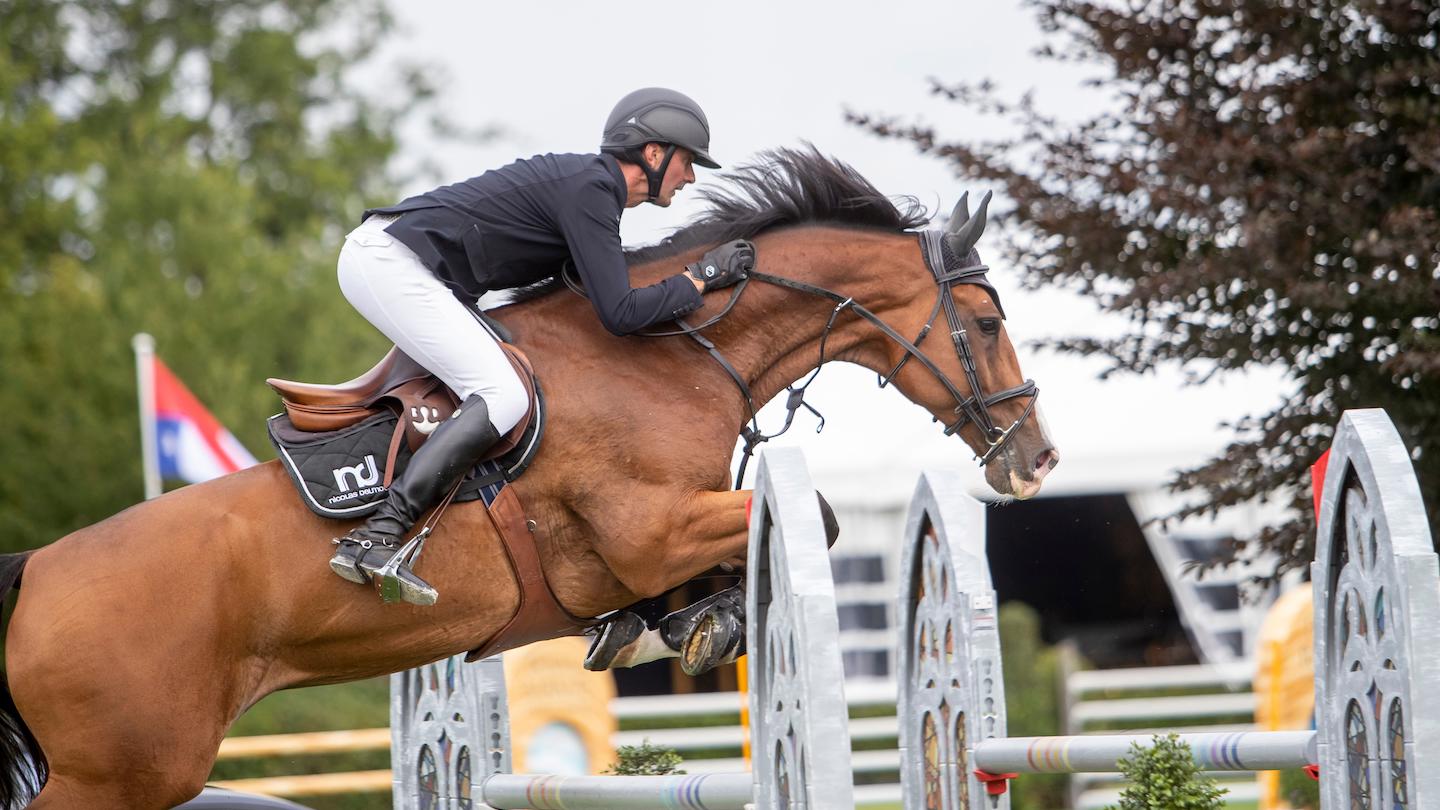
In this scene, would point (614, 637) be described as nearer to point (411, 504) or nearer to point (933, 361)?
point (411, 504)

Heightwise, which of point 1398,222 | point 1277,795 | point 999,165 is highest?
point 999,165

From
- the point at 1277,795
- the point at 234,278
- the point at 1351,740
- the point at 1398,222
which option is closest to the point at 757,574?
the point at 1351,740

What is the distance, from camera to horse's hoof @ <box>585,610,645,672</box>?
4.25 meters

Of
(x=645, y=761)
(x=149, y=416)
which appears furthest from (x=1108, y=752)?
(x=149, y=416)

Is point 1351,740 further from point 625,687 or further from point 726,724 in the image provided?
point 625,687

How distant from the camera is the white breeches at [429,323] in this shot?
3787 millimetres

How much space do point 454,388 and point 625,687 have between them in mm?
13032

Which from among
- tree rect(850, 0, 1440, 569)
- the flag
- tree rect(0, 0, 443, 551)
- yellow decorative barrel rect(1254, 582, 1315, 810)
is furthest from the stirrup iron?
tree rect(0, 0, 443, 551)

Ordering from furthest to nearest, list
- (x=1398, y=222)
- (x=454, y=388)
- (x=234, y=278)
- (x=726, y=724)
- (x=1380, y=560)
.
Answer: (x=234, y=278) < (x=726, y=724) < (x=1398, y=222) < (x=454, y=388) < (x=1380, y=560)

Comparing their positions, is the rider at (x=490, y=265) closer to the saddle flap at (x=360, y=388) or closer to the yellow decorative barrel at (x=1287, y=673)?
the saddle flap at (x=360, y=388)

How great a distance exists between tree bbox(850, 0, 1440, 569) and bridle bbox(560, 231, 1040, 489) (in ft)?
4.99

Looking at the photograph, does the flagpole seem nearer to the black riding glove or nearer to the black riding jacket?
the black riding jacket

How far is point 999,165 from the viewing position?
6363mm

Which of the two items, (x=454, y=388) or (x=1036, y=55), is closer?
(x=454, y=388)
